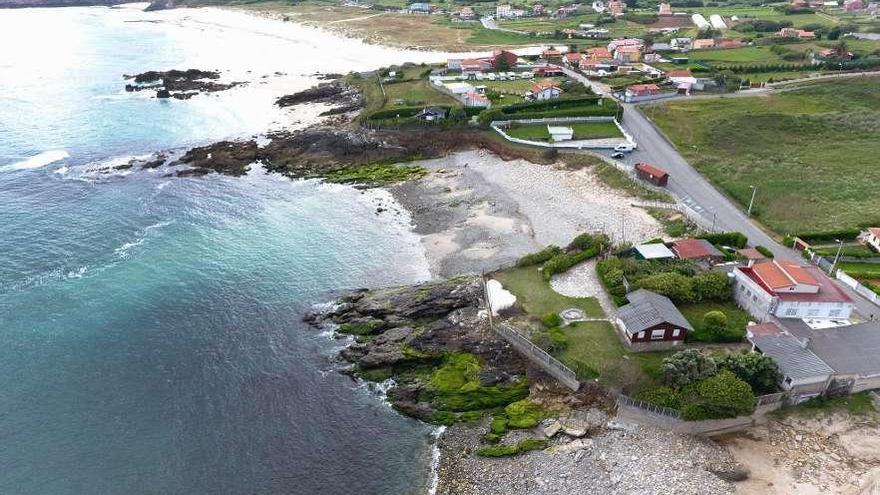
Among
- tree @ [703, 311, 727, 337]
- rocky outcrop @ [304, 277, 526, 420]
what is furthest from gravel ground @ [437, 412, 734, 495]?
tree @ [703, 311, 727, 337]

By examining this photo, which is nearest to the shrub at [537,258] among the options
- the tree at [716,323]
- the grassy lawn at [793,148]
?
the tree at [716,323]

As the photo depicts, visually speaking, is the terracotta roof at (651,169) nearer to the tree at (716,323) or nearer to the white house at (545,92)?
the tree at (716,323)

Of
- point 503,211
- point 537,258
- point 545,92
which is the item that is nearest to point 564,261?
point 537,258

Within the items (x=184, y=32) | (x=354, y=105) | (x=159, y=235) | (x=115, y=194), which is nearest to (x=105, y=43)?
(x=184, y=32)

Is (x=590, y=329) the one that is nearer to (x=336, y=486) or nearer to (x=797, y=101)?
(x=336, y=486)

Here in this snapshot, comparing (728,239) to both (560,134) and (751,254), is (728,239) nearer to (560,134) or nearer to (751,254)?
(751,254)

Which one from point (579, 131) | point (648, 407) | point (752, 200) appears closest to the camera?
point (648, 407)
